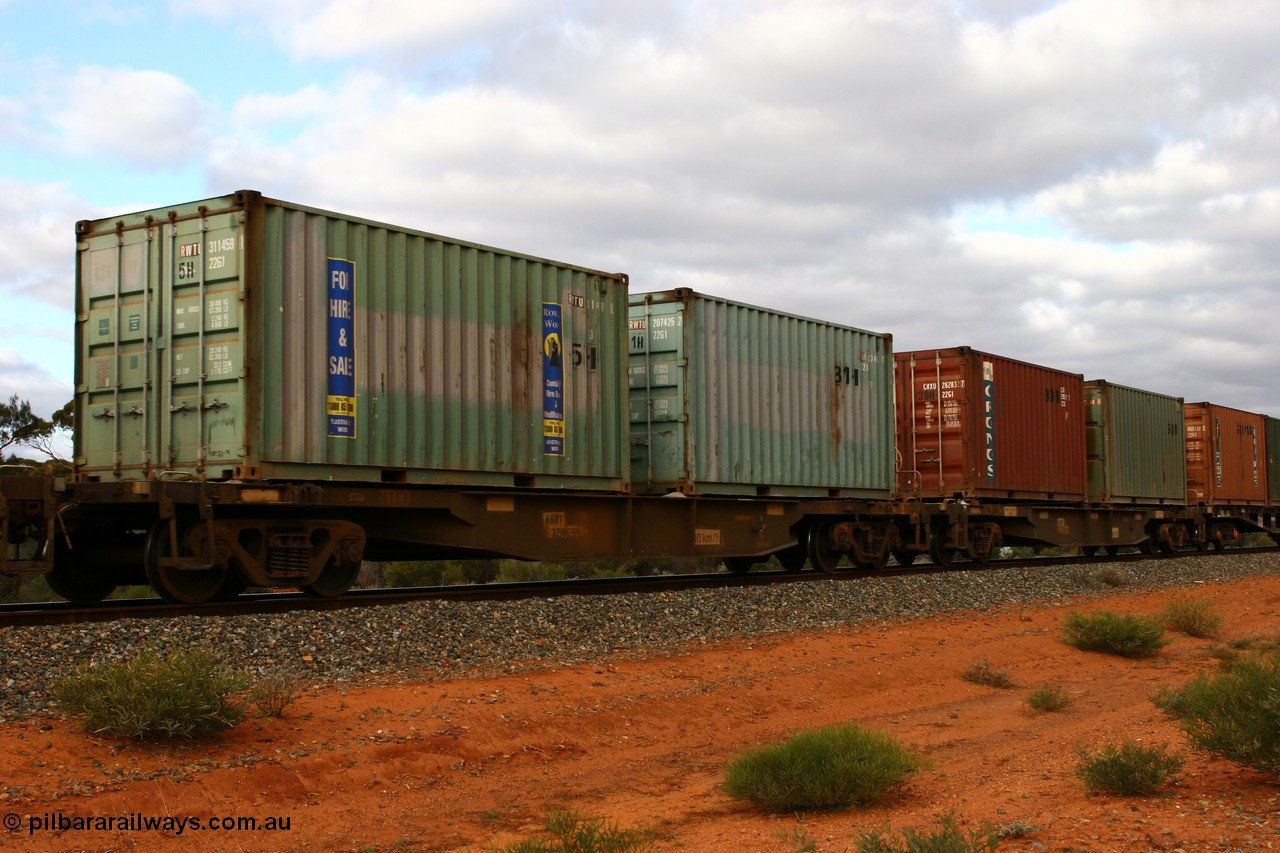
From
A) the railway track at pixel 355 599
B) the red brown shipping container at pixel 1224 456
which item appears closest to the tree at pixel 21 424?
the railway track at pixel 355 599

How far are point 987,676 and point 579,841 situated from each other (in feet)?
21.0

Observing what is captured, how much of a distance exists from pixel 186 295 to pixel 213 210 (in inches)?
33.5

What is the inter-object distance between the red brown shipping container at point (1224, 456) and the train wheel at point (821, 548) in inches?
622

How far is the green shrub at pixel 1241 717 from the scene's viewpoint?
220 inches

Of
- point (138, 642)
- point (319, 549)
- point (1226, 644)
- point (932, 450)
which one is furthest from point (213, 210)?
point (932, 450)

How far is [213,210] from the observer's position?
10250mm

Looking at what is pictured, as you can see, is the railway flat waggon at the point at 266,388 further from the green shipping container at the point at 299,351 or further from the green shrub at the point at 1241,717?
the green shrub at the point at 1241,717

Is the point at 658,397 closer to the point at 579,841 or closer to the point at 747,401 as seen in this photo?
the point at 747,401

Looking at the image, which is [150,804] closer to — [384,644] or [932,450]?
[384,644]

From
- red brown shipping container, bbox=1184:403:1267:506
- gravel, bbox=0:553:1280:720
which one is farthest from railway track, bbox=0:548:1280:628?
red brown shipping container, bbox=1184:403:1267:506

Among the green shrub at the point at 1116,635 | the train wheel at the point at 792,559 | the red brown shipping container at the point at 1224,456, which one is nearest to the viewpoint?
the green shrub at the point at 1116,635

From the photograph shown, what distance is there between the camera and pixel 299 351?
10406 mm

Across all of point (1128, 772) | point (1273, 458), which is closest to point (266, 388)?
point (1128, 772)

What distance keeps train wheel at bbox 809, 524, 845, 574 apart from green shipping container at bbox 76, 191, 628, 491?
620 cm
